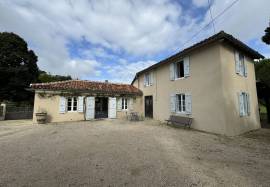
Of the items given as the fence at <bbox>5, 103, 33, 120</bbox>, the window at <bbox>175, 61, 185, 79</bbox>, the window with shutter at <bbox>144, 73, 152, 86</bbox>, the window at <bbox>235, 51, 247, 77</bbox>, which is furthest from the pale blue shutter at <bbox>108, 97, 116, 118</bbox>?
the window at <bbox>235, 51, 247, 77</bbox>

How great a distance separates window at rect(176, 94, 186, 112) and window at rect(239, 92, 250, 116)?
3.13 metres

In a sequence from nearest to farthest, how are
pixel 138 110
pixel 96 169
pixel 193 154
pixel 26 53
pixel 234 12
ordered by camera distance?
pixel 96 169
pixel 193 154
pixel 234 12
pixel 138 110
pixel 26 53

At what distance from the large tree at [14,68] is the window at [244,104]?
19926 mm

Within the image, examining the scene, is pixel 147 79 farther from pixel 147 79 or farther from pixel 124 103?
pixel 124 103

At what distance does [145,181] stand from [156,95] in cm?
1002

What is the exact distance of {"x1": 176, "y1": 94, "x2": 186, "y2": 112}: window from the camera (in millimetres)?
9836

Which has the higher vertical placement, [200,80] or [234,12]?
[234,12]

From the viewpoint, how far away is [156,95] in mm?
12695

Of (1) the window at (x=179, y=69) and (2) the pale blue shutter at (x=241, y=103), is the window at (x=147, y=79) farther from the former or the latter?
(2) the pale blue shutter at (x=241, y=103)

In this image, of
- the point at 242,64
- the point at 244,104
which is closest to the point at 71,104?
the point at 244,104

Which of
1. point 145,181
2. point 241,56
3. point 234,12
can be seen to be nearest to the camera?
point 145,181

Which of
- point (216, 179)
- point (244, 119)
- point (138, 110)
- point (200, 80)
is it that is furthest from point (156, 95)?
point (216, 179)

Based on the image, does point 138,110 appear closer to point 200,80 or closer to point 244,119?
point 200,80

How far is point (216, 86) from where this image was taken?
295 inches
